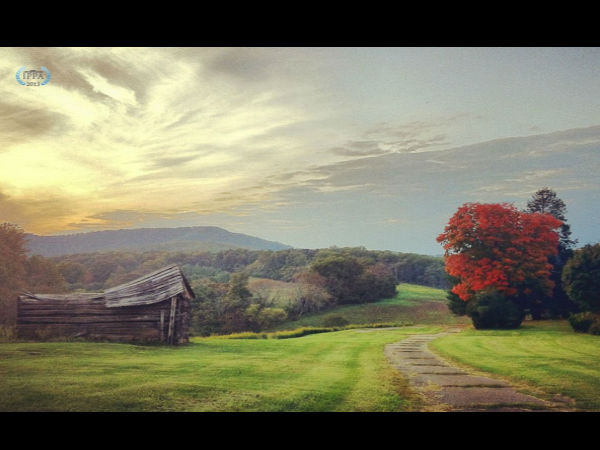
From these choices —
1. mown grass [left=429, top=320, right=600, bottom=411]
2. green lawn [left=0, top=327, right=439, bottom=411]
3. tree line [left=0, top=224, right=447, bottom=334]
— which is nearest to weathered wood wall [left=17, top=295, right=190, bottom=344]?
tree line [left=0, top=224, right=447, bottom=334]

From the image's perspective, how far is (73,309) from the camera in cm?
955

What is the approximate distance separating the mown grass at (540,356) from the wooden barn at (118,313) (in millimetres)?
6500

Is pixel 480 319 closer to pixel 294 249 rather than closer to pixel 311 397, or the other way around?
pixel 294 249

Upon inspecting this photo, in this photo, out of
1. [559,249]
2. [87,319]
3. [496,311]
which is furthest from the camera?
[496,311]

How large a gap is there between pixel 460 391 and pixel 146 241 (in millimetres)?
7570

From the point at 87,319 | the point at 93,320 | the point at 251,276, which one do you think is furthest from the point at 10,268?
the point at 251,276

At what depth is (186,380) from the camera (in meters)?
6.32

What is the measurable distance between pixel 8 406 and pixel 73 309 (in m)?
4.41

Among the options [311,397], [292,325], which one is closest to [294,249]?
[292,325]

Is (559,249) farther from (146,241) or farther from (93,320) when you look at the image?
(93,320)

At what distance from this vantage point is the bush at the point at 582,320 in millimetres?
8706

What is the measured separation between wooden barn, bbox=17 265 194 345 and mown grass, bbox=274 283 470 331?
409cm
